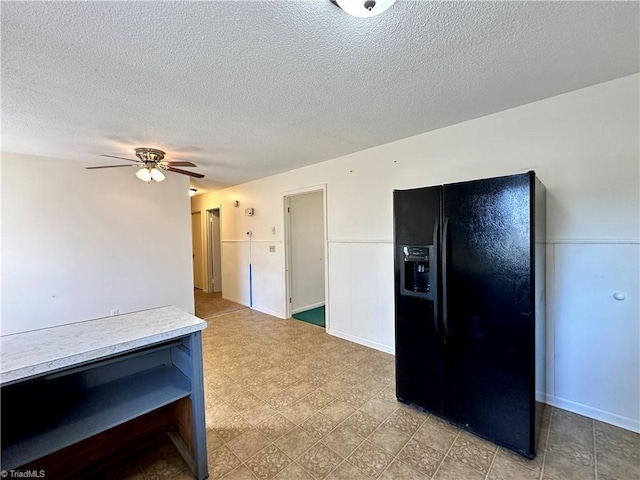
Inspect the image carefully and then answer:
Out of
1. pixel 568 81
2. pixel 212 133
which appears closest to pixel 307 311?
pixel 212 133

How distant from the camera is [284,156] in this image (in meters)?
3.56

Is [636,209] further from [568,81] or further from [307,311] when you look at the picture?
[307,311]

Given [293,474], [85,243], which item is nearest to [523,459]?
[293,474]

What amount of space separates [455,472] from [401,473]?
32 centimetres

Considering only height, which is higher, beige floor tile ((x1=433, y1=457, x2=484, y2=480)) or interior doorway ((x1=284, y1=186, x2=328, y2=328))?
interior doorway ((x1=284, y1=186, x2=328, y2=328))

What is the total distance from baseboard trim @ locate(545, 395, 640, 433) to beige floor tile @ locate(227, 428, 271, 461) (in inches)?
88.9

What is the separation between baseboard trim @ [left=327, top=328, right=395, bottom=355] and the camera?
3.21 meters

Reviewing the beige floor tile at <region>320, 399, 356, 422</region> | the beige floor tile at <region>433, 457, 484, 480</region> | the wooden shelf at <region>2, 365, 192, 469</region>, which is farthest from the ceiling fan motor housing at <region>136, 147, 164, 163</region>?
the beige floor tile at <region>433, 457, 484, 480</region>

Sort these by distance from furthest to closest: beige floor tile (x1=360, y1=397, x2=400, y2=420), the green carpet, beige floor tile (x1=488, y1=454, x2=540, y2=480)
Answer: the green carpet → beige floor tile (x1=360, y1=397, x2=400, y2=420) → beige floor tile (x1=488, y1=454, x2=540, y2=480)

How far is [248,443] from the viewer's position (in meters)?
1.83

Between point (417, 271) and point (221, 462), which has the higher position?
point (417, 271)

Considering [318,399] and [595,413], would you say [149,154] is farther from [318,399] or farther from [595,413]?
[595,413]

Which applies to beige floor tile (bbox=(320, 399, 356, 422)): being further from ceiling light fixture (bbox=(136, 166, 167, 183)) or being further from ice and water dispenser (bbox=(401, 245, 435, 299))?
ceiling light fixture (bbox=(136, 166, 167, 183))

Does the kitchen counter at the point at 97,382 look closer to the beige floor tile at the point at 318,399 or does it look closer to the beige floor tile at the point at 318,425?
the beige floor tile at the point at 318,425
